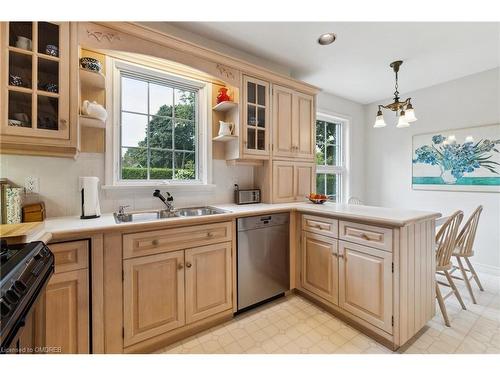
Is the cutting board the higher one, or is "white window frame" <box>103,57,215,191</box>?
"white window frame" <box>103,57,215,191</box>

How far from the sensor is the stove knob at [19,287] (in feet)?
2.45

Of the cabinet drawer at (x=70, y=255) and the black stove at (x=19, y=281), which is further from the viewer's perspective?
the cabinet drawer at (x=70, y=255)

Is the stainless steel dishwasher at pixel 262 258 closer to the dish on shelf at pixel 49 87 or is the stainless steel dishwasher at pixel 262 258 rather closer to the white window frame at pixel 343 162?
the dish on shelf at pixel 49 87

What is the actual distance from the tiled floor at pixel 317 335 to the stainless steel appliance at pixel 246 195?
1078mm

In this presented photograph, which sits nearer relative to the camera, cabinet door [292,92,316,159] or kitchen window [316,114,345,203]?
cabinet door [292,92,316,159]

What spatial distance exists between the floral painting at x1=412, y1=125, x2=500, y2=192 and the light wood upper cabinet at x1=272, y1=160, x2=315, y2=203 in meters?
1.88

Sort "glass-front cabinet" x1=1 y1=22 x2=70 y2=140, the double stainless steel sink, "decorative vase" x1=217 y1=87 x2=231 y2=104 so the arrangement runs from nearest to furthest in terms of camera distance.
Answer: "glass-front cabinet" x1=1 y1=22 x2=70 y2=140
the double stainless steel sink
"decorative vase" x1=217 y1=87 x2=231 y2=104

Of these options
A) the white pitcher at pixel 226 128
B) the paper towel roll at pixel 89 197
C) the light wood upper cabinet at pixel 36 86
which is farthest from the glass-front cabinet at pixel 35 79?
the white pitcher at pixel 226 128

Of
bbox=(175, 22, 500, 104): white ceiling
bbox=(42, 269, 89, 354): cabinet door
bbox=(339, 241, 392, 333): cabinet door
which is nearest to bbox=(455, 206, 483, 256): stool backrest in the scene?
bbox=(339, 241, 392, 333): cabinet door

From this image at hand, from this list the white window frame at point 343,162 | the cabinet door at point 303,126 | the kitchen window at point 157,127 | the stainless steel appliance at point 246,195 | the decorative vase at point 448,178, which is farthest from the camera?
the white window frame at point 343,162

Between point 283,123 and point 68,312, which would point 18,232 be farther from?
point 283,123

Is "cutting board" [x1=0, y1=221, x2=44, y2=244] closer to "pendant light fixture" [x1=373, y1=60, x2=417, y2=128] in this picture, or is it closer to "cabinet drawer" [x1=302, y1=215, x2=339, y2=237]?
"cabinet drawer" [x1=302, y1=215, x2=339, y2=237]

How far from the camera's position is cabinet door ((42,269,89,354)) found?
1.22 metres

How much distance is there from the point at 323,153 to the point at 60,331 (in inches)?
147
